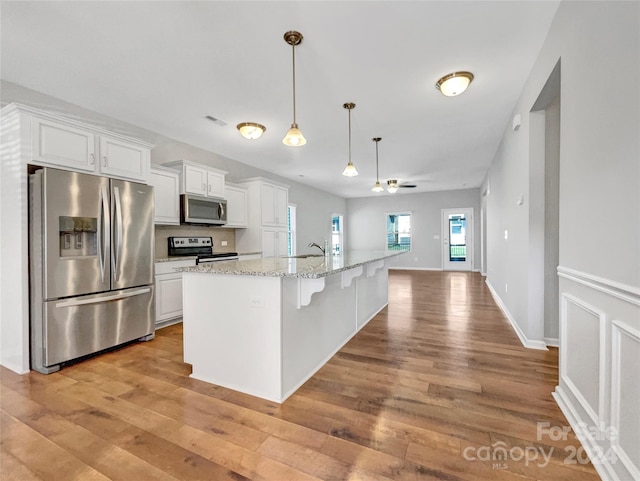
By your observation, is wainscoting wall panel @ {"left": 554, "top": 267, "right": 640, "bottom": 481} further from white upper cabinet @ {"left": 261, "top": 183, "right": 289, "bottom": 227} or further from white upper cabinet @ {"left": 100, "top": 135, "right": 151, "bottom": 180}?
white upper cabinet @ {"left": 261, "top": 183, "right": 289, "bottom": 227}

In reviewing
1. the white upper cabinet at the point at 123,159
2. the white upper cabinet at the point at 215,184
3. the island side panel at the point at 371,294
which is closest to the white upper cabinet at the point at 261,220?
the white upper cabinet at the point at 215,184

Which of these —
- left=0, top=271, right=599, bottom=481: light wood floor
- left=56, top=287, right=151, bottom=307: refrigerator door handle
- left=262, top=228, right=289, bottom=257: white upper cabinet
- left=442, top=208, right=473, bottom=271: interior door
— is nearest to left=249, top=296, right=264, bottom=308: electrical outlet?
left=0, top=271, right=599, bottom=481: light wood floor

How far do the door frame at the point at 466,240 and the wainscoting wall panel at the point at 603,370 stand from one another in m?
7.84

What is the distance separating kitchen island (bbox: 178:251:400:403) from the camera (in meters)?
1.95

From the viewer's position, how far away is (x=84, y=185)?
2.66m

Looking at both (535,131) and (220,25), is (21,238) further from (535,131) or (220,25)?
(535,131)

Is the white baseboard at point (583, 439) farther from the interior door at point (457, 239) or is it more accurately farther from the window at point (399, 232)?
the window at point (399, 232)

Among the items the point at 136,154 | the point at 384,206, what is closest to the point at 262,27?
the point at 136,154

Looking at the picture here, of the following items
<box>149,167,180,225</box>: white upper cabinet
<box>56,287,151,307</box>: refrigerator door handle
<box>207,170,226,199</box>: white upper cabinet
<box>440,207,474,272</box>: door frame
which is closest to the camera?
<box>56,287,151,307</box>: refrigerator door handle

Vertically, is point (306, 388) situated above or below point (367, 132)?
below

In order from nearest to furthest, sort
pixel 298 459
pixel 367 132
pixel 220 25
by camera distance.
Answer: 1. pixel 298 459
2. pixel 220 25
3. pixel 367 132

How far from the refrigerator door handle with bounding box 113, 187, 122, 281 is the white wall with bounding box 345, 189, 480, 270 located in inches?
327

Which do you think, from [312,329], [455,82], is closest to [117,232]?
[312,329]

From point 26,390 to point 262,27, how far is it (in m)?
3.22
